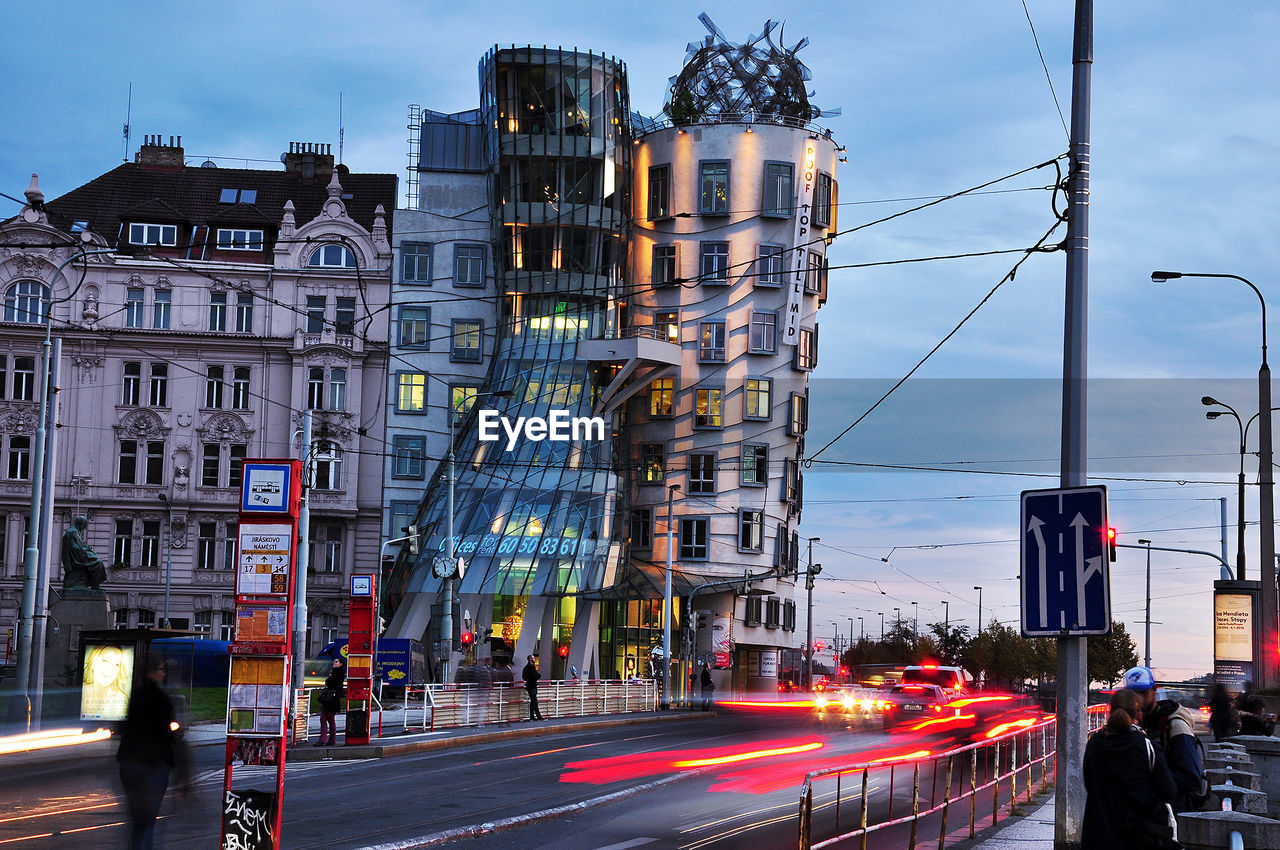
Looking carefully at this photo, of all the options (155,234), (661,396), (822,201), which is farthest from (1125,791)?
(155,234)

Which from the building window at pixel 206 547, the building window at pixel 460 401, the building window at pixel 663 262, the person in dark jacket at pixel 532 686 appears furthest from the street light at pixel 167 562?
the person in dark jacket at pixel 532 686

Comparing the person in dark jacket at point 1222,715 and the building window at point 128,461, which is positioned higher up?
the building window at point 128,461

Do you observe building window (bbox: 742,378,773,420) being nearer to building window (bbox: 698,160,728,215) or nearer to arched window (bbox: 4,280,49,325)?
building window (bbox: 698,160,728,215)

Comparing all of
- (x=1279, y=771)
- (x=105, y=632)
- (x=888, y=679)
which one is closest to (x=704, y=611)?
(x=888, y=679)

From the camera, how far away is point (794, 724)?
4278 centimetres

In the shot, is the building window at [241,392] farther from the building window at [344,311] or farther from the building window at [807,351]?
the building window at [807,351]

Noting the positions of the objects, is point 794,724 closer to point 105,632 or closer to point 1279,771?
point 105,632

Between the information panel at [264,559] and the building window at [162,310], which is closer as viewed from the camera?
the information panel at [264,559]

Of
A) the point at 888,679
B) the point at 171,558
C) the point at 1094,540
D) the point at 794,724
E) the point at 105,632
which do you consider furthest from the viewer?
the point at 171,558

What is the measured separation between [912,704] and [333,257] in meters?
40.4

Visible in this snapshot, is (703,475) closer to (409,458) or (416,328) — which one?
(409,458)

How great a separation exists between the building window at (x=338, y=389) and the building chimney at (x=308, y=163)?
1301 cm

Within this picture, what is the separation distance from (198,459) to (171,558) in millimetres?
4676

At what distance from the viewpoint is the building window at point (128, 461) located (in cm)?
Answer: 6831
